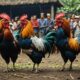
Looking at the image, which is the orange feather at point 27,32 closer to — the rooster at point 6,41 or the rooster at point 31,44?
the rooster at point 31,44

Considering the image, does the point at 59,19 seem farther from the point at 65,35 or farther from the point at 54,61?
the point at 54,61

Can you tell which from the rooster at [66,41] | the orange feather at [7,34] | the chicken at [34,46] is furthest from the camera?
the rooster at [66,41]

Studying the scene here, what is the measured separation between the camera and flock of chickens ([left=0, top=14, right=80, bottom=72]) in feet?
38.9

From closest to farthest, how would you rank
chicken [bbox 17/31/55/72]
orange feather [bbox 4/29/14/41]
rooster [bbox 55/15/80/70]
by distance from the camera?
orange feather [bbox 4/29/14/41] → chicken [bbox 17/31/55/72] → rooster [bbox 55/15/80/70]

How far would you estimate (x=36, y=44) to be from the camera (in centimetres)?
1197

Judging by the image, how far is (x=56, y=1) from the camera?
26719mm

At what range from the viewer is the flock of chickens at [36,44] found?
38.9 ft

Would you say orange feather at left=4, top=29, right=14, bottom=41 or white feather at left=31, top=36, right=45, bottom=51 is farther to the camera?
white feather at left=31, top=36, right=45, bottom=51

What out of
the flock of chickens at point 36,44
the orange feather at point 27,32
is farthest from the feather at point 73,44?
the orange feather at point 27,32

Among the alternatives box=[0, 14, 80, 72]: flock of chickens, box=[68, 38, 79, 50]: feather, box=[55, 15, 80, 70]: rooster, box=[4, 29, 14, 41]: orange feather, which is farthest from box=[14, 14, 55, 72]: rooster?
box=[68, 38, 79, 50]: feather

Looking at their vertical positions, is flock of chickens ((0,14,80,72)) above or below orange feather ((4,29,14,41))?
below

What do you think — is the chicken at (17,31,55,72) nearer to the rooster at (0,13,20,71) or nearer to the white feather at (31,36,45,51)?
the white feather at (31,36,45,51)

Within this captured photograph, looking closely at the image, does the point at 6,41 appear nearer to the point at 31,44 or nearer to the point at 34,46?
the point at 31,44

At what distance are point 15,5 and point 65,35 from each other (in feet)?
53.0
